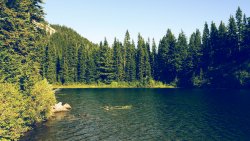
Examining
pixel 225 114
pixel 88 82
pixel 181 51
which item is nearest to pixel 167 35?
pixel 181 51

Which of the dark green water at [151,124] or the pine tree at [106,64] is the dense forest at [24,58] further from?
the pine tree at [106,64]

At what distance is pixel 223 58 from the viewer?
466ft

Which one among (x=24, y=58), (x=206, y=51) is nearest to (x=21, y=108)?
(x=24, y=58)

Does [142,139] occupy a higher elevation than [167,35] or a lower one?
lower

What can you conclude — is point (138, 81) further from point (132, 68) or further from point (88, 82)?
point (88, 82)

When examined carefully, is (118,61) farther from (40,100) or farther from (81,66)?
(40,100)

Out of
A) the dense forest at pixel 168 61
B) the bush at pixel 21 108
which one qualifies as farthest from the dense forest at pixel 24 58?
the dense forest at pixel 168 61

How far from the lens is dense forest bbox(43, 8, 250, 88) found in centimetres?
13550

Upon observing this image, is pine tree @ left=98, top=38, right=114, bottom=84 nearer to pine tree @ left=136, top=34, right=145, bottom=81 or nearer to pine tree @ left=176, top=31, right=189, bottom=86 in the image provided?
pine tree @ left=136, top=34, right=145, bottom=81

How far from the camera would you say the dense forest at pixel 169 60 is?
13550 centimetres

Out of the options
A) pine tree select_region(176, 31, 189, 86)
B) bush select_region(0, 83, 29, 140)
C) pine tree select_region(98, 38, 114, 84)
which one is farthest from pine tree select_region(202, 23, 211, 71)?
bush select_region(0, 83, 29, 140)

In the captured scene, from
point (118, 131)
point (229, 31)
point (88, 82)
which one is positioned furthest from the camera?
point (88, 82)

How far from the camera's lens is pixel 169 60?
Answer: 154500 millimetres

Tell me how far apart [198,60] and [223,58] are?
12.9 meters
